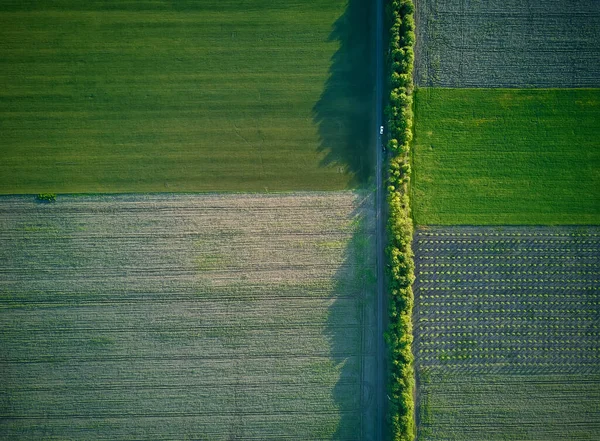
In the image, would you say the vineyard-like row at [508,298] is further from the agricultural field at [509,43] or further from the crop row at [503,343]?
the agricultural field at [509,43]

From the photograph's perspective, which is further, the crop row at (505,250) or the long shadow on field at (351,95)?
the long shadow on field at (351,95)

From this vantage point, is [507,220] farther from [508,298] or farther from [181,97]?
[181,97]

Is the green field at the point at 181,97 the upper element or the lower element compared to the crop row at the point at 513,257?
upper

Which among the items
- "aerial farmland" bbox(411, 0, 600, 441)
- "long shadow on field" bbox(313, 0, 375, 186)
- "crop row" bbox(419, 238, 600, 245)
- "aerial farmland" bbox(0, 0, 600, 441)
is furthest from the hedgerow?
"crop row" bbox(419, 238, 600, 245)

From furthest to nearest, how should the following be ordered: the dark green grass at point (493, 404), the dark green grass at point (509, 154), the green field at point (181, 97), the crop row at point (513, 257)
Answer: the dark green grass at point (509, 154)
the green field at point (181, 97)
the crop row at point (513, 257)
the dark green grass at point (493, 404)

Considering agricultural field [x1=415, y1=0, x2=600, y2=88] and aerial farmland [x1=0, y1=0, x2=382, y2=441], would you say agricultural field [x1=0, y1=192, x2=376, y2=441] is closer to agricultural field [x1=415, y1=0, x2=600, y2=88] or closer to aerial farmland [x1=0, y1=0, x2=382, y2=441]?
aerial farmland [x1=0, y1=0, x2=382, y2=441]

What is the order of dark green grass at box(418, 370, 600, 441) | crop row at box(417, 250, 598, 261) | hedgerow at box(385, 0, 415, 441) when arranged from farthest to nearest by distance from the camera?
crop row at box(417, 250, 598, 261), dark green grass at box(418, 370, 600, 441), hedgerow at box(385, 0, 415, 441)

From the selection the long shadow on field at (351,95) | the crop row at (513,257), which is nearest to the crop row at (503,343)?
the crop row at (513,257)
